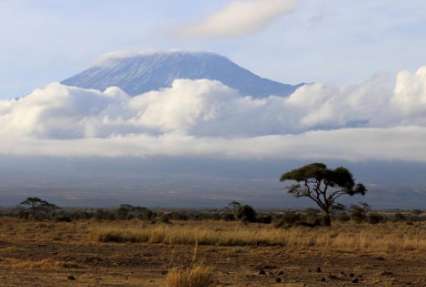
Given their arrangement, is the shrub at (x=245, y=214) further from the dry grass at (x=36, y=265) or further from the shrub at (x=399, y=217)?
the dry grass at (x=36, y=265)

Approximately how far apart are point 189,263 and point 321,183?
3992 cm

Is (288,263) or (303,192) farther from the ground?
(303,192)

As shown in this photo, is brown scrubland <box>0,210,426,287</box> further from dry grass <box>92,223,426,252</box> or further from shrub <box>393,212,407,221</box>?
shrub <box>393,212,407,221</box>

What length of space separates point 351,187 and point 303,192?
536 centimetres

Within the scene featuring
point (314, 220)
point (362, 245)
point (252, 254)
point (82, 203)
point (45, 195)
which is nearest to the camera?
point (252, 254)

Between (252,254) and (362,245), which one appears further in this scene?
(362,245)

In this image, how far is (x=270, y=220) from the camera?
57000 millimetres

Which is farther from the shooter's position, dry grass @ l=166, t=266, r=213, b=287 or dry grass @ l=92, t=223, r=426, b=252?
dry grass @ l=92, t=223, r=426, b=252

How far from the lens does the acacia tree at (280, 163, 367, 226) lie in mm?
59781

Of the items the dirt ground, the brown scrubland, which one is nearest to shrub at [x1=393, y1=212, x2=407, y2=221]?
the brown scrubland

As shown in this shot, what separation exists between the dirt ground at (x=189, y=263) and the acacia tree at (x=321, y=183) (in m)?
30.5

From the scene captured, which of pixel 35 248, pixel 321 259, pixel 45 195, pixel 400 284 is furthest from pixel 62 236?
pixel 45 195

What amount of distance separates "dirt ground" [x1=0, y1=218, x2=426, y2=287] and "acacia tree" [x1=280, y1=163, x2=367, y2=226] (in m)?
30.5

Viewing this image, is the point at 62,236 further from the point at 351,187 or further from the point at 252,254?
the point at 351,187
